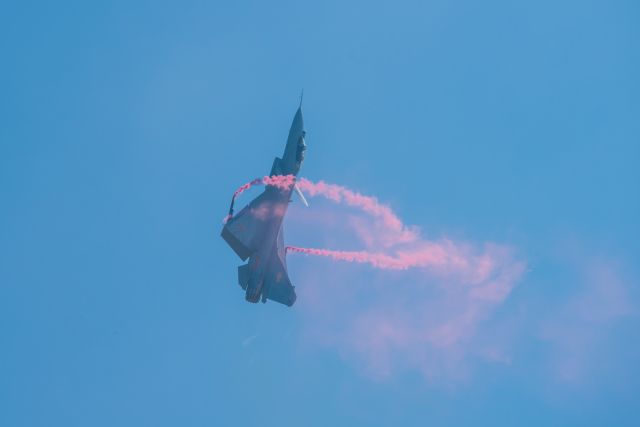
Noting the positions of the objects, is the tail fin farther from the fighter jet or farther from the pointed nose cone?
the pointed nose cone

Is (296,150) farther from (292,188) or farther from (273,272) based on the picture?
(273,272)

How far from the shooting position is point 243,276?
83.2m

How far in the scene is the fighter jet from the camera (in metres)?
81.1

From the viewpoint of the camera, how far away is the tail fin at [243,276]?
3268 inches

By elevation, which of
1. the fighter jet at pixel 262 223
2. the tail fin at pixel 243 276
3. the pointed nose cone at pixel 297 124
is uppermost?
the pointed nose cone at pixel 297 124

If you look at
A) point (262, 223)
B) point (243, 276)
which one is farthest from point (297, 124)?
point (243, 276)

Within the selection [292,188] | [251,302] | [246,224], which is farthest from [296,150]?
[251,302]

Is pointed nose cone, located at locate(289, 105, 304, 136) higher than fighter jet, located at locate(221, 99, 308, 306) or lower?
higher

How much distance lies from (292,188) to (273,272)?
29.9 ft

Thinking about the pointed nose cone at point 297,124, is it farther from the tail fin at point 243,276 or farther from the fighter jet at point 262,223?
the tail fin at point 243,276

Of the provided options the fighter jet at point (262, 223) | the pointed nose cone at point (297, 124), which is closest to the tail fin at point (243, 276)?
the fighter jet at point (262, 223)

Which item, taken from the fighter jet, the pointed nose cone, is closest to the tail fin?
the fighter jet

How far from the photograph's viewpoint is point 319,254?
84625 mm

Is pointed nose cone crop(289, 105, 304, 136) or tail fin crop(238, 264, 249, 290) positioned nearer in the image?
pointed nose cone crop(289, 105, 304, 136)
